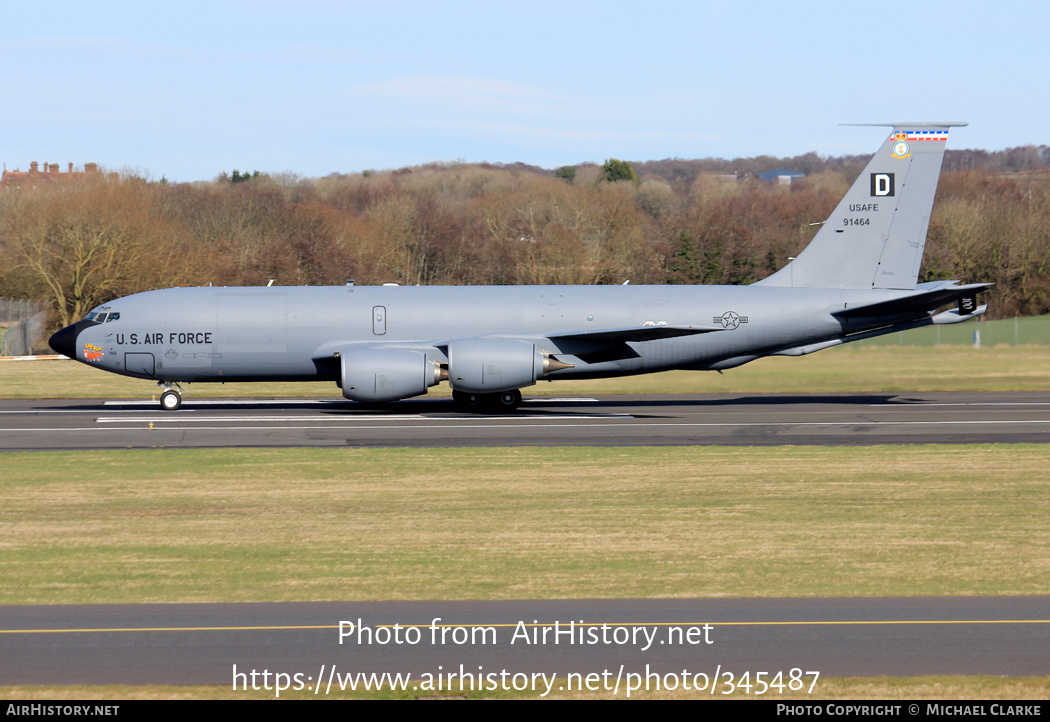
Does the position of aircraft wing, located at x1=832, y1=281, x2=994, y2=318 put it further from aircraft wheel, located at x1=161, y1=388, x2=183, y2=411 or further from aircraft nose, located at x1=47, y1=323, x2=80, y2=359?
aircraft nose, located at x1=47, y1=323, x2=80, y2=359

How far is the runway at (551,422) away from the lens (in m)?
28.0

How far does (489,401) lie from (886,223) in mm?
15537

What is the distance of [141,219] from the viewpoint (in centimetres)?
7000

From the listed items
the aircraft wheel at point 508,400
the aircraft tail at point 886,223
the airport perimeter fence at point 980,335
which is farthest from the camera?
the airport perimeter fence at point 980,335

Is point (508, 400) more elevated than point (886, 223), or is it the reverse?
point (886, 223)

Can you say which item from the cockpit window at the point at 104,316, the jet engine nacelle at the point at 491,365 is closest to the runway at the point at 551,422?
the jet engine nacelle at the point at 491,365

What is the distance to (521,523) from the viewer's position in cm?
1747

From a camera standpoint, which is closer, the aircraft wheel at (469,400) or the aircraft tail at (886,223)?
the aircraft wheel at (469,400)

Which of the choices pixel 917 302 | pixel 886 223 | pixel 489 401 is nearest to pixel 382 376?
pixel 489 401

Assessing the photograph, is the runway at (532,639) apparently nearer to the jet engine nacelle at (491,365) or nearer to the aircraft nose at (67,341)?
the jet engine nacelle at (491,365)

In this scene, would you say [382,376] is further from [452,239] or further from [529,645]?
[452,239]

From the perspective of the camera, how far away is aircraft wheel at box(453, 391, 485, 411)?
118 ft

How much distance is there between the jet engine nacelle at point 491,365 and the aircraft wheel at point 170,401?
9930 mm
